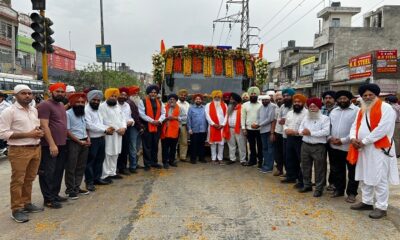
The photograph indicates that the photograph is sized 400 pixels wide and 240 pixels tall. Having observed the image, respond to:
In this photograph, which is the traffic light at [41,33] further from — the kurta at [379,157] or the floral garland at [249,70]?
the kurta at [379,157]

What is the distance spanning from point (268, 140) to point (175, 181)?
2.41 m

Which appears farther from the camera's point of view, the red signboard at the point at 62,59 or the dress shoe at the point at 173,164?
the red signboard at the point at 62,59

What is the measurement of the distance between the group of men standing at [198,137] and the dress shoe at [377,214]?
1 centimetres

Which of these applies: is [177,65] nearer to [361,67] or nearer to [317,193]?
[317,193]

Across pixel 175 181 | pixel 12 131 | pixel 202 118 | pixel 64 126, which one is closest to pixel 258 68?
pixel 202 118

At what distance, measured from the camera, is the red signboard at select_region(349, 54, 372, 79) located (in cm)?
2403

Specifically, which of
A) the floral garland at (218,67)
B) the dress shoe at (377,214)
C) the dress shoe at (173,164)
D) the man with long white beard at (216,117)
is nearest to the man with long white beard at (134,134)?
the dress shoe at (173,164)

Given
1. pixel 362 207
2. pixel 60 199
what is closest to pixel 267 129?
pixel 362 207

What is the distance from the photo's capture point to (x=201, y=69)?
10461 mm

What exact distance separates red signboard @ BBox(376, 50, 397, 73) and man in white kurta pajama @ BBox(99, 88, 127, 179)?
2035 cm

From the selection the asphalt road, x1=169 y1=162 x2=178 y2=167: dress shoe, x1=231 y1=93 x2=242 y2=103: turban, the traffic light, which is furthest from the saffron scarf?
the traffic light

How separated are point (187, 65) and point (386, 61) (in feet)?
56.7

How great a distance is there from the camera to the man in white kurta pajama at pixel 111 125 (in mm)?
7352

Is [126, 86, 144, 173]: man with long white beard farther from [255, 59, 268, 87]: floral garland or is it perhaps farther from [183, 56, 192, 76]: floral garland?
[255, 59, 268, 87]: floral garland
